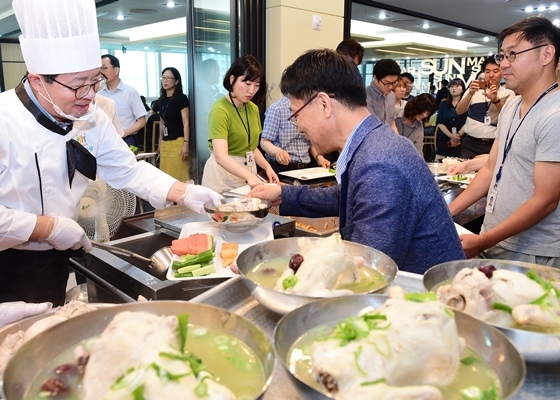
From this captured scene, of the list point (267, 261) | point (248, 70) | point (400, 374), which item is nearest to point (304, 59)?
point (267, 261)

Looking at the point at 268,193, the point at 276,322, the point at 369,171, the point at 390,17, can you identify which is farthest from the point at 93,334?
the point at 390,17

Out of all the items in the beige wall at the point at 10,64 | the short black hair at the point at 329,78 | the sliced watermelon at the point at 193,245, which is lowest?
the sliced watermelon at the point at 193,245

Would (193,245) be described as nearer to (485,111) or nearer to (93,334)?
(93,334)

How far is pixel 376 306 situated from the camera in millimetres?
875

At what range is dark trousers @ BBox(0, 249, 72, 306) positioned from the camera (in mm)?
1951

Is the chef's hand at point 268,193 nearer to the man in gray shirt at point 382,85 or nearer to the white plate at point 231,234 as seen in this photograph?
the white plate at point 231,234

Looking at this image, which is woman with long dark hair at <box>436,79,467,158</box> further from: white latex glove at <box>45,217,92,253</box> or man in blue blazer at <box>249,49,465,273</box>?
white latex glove at <box>45,217,92,253</box>

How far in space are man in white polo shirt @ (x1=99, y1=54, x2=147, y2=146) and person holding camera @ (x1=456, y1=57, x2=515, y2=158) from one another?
407 centimetres

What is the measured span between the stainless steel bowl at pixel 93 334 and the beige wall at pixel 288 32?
4753 mm

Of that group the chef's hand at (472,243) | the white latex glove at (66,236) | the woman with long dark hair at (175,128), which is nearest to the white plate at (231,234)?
the white latex glove at (66,236)

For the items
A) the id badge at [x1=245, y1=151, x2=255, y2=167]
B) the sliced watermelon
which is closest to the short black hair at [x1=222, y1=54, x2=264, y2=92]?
the id badge at [x1=245, y1=151, x2=255, y2=167]

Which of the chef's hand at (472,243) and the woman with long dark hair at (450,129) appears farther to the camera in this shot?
the woman with long dark hair at (450,129)

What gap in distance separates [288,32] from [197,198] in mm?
3539

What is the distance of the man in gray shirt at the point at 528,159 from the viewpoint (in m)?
2.24
